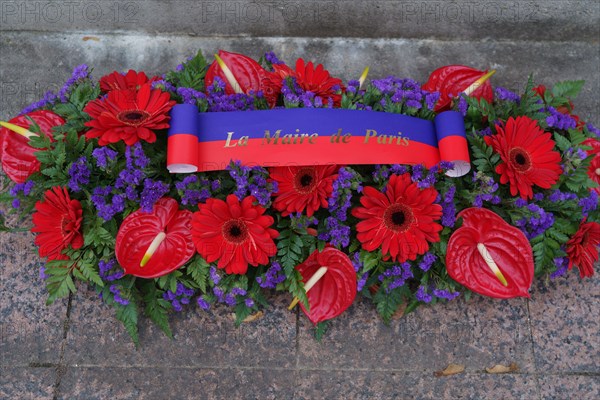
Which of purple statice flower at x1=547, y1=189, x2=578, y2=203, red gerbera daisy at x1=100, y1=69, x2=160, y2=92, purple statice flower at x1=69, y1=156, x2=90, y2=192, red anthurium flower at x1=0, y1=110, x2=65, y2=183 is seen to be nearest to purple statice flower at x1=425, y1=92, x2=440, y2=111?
purple statice flower at x1=547, y1=189, x2=578, y2=203

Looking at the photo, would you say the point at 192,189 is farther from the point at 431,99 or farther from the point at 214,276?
the point at 431,99

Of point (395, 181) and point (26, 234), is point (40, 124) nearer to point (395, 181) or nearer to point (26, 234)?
point (26, 234)

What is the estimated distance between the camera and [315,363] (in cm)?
226

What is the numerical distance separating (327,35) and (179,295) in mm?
1573

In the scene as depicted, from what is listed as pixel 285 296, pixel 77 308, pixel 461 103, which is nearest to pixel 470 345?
pixel 285 296

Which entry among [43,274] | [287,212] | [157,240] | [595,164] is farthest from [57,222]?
[595,164]

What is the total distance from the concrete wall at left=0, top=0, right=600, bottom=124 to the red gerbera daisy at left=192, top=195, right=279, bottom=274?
43.7 inches

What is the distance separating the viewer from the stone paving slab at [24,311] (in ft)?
7.41

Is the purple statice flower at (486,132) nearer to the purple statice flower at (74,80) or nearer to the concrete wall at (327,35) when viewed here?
the concrete wall at (327,35)

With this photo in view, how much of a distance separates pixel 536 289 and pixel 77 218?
76.7 inches

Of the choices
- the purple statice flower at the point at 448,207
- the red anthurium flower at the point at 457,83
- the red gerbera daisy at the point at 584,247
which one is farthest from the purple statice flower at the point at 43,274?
the red gerbera daisy at the point at 584,247

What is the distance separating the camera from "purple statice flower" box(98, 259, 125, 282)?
6.92ft

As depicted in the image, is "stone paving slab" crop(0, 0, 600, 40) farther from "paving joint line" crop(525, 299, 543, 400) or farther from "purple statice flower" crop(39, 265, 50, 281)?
"paving joint line" crop(525, 299, 543, 400)

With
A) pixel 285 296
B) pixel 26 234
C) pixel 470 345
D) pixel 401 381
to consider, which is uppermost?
pixel 26 234
